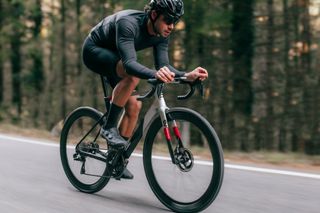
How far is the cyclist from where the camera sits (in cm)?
417

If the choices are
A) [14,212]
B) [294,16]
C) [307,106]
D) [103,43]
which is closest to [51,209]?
[14,212]

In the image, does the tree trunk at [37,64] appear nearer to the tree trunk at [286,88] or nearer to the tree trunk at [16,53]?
the tree trunk at [16,53]

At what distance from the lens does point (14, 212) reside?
14.1ft

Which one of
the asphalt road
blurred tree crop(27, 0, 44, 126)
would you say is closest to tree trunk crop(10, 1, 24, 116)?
blurred tree crop(27, 0, 44, 126)

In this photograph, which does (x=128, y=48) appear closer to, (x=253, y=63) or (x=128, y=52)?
(x=128, y=52)

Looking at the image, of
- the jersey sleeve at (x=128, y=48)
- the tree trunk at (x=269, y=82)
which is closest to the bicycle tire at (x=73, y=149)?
the jersey sleeve at (x=128, y=48)

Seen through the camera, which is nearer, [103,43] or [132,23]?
[132,23]

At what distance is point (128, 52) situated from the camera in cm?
423

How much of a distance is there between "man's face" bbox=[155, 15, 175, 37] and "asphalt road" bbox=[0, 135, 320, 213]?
138 centimetres

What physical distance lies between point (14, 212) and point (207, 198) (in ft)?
4.91

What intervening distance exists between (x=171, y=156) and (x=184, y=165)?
5.4 inches

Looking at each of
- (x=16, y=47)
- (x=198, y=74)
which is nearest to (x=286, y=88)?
(x=198, y=74)

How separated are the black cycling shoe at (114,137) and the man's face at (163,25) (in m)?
0.94

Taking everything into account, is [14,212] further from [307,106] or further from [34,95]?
[34,95]
